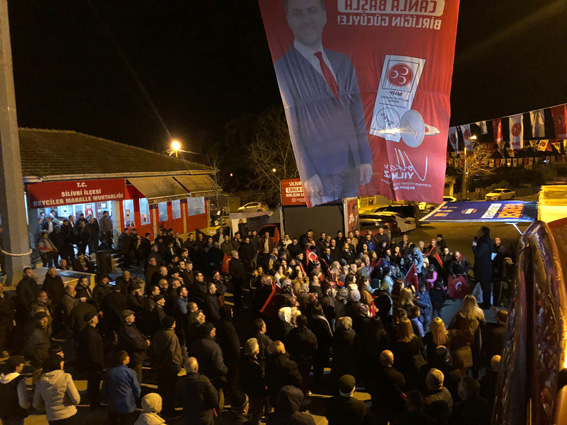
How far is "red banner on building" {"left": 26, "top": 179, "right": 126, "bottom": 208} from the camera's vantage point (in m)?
15.3

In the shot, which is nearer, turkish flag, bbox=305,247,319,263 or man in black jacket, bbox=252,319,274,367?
man in black jacket, bbox=252,319,274,367

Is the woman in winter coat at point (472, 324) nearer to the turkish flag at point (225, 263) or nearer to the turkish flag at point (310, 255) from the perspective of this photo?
the turkish flag at point (310, 255)

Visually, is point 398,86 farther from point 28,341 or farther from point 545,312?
point 28,341

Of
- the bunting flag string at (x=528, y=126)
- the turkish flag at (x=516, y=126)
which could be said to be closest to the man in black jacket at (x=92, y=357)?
the bunting flag string at (x=528, y=126)

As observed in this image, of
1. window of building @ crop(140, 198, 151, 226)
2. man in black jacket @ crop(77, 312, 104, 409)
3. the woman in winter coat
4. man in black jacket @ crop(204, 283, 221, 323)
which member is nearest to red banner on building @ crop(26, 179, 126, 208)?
window of building @ crop(140, 198, 151, 226)

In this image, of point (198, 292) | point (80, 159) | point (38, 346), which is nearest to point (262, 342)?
point (198, 292)

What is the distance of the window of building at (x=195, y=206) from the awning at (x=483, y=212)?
61.6 ft

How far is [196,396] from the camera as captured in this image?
193 inches

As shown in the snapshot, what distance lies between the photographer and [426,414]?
3916 millimetres

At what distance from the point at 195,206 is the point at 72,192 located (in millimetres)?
10657

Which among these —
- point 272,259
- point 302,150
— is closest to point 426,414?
point 302,150

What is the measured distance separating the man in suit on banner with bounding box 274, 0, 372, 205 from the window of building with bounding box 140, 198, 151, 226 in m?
16.6

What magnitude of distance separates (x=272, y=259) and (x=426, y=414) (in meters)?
7.83

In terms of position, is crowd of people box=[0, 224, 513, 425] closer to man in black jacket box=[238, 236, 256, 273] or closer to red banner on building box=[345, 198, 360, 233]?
man in black jacket box=[238, 236, 256, 273]
